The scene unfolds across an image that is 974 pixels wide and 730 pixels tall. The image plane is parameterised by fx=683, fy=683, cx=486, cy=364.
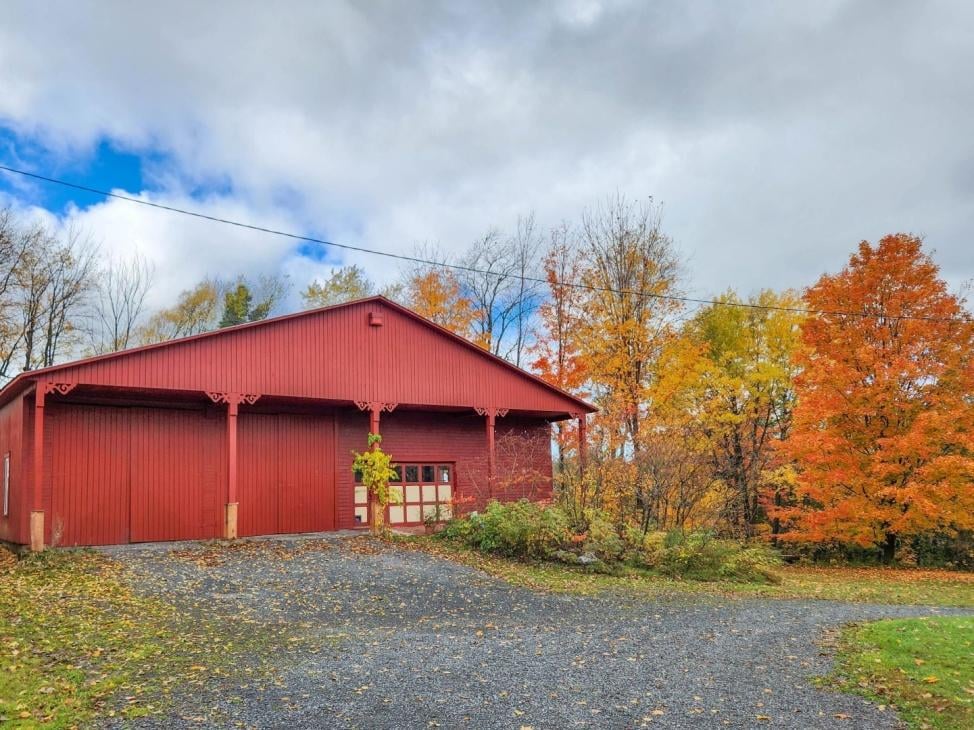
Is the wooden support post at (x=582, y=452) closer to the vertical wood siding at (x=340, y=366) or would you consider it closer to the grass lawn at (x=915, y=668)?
the vertical wood siding at (x=340, y=366)

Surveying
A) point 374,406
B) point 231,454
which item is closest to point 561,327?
point 374,406

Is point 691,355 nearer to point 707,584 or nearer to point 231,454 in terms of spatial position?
point 707,584

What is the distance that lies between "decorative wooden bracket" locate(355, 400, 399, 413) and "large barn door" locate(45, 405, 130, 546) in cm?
500

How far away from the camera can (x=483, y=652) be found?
277 inches

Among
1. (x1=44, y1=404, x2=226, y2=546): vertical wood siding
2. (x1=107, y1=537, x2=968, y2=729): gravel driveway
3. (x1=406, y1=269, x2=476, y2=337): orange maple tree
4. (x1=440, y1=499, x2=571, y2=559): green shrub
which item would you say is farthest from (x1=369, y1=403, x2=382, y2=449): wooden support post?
(x1=406, y1=269, x2=476, y2=337): orange maple tree

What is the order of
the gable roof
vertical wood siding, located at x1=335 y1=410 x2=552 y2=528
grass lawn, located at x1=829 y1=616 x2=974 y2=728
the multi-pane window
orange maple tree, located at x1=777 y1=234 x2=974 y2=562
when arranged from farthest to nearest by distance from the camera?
the multi-pane window < vertical wood siding, located at x1=335 y1=410 x2=552 y2=528 < orange maple tree, located at x1=777 y1=234 x2=974 y2=562 < the gable roof < grass lawn, located at x1=829 y1=616 x2=974 y2=728

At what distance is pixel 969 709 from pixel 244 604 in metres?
8.14

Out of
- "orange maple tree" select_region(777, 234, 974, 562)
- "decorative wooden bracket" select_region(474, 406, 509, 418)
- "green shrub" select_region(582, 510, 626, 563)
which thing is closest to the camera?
"green shrub" select_region(582, 510, 626, 563)

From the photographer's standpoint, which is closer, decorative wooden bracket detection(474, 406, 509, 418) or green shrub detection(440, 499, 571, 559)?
green shrub detection(440, 499, 571, 559)

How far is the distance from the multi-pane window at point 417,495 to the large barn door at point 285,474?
867 millimetres

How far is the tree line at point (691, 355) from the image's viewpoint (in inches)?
640

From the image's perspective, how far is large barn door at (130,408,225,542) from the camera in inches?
585

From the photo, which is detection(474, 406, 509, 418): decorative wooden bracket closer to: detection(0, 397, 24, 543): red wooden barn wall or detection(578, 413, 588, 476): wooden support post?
detection(578, 413, 588, 476): wooden support post

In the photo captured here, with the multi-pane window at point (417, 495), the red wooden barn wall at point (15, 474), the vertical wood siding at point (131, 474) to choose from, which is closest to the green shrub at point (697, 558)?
the multi-pane window at point (417, 495)
